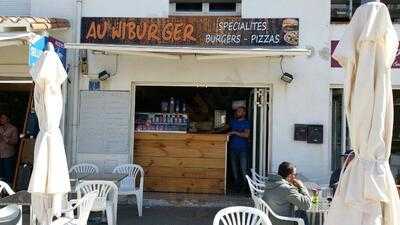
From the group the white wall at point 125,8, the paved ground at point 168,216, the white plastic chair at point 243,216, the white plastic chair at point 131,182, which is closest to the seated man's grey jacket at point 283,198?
the white plastic chair at point 243,216

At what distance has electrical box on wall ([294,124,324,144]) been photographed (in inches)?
407

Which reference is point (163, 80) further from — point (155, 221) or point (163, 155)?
point (155, 221)

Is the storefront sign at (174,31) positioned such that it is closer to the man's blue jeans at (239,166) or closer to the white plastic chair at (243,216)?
the man's blue jeans at (239,166)

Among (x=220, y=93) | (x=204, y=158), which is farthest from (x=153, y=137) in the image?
(x=220, y=93)

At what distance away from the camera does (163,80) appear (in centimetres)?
1070

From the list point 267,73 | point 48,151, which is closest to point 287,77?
point 267,73

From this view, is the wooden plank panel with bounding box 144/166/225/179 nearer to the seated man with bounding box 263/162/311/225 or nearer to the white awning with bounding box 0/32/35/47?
the white awning with bounding box 0/32/35/47

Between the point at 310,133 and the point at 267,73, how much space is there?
4.65 ft

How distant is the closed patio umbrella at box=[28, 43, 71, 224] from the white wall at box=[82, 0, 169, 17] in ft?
13.9

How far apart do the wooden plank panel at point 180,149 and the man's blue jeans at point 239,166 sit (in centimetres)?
64

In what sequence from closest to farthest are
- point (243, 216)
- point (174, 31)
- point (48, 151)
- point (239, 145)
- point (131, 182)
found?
point (243, 216), point (48, 151), point (131, 182), point (174, 31), point (239, 145)

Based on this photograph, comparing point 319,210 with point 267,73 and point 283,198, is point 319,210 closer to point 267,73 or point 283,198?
point 283,198

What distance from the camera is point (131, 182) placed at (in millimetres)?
9805

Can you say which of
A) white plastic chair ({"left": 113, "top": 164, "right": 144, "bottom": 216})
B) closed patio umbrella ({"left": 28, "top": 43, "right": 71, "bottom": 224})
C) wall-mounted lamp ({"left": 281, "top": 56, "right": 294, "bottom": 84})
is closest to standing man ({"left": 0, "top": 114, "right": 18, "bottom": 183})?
white plastic chair ({"left": 113, "top": 164, "right": 144, "bottom": 216})
